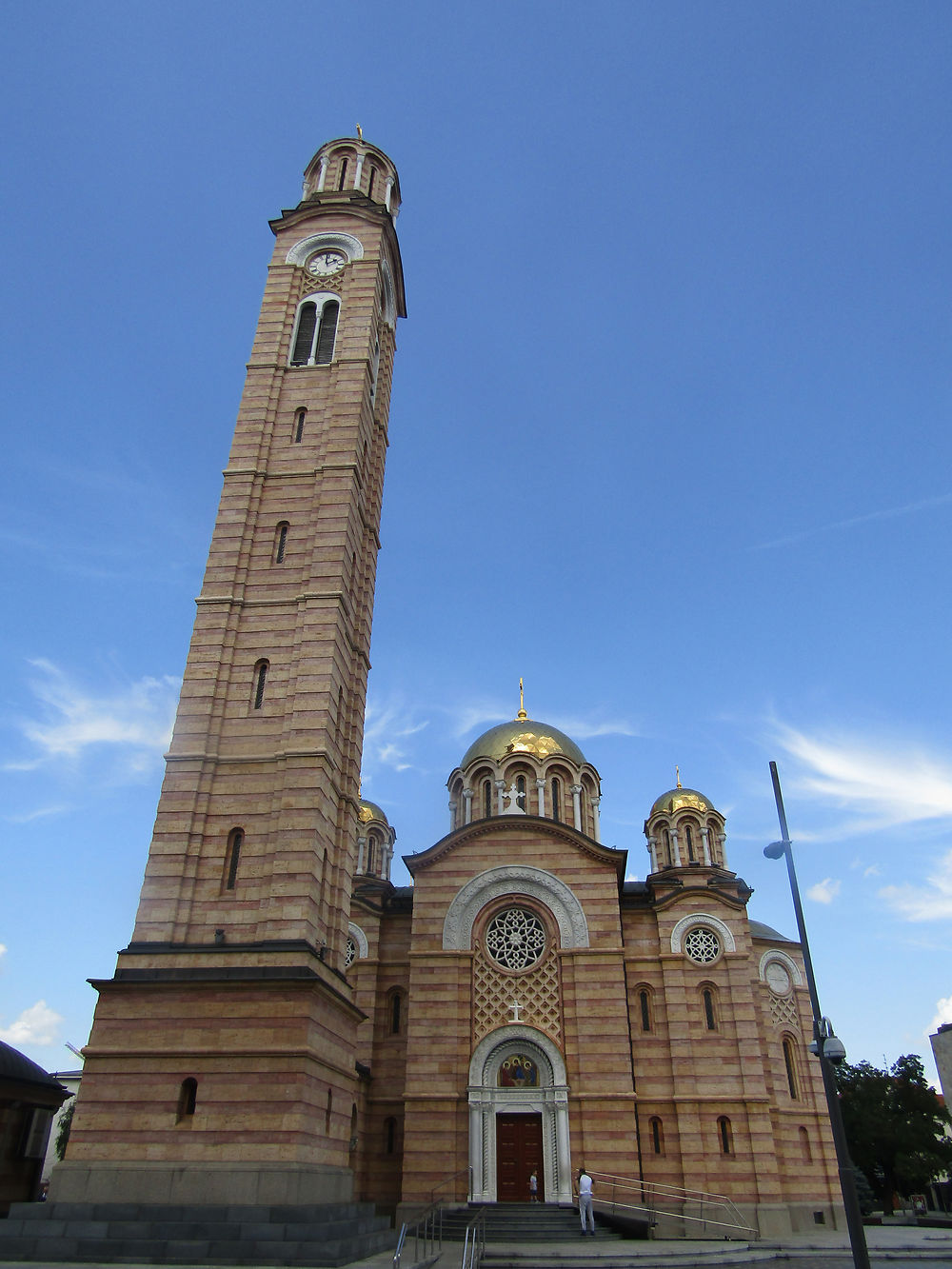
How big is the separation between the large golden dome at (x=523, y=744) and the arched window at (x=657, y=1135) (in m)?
11.8

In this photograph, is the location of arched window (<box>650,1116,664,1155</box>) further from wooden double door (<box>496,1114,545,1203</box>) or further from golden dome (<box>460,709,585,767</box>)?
golden dome (<box>460,709,585,767</box>)

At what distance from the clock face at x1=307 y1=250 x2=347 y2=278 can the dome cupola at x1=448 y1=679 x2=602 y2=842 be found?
55.0ft

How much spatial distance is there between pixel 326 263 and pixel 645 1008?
23.6 m

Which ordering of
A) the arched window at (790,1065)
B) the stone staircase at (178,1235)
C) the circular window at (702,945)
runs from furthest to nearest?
the arched window at (790,1065)
the circular window at (702,945)
the stone staircase at (178,1235)

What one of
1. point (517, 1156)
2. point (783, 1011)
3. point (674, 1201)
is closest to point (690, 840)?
point (783, 1011)

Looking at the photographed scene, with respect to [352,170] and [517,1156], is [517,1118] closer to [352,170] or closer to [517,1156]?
[517,1156]

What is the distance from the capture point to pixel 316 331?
25.0 meters

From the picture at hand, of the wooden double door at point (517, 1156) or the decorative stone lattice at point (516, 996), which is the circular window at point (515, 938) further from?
the wooden double door at point (517, 1156)

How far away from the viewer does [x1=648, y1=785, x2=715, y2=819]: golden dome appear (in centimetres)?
3316

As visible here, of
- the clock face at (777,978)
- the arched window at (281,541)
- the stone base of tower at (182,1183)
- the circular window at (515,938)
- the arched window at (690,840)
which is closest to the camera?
the stone base of tower at (182,1183)

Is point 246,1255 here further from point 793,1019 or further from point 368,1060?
point 793,1019

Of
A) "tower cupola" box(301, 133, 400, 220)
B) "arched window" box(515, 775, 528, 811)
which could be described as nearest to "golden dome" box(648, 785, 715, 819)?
"arched window" box(515, 775, 528, 811)

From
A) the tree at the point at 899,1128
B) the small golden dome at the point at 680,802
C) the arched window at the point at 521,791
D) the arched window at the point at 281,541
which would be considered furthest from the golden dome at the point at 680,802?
the arched window at the point at 281,541

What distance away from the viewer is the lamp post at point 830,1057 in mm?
9961
